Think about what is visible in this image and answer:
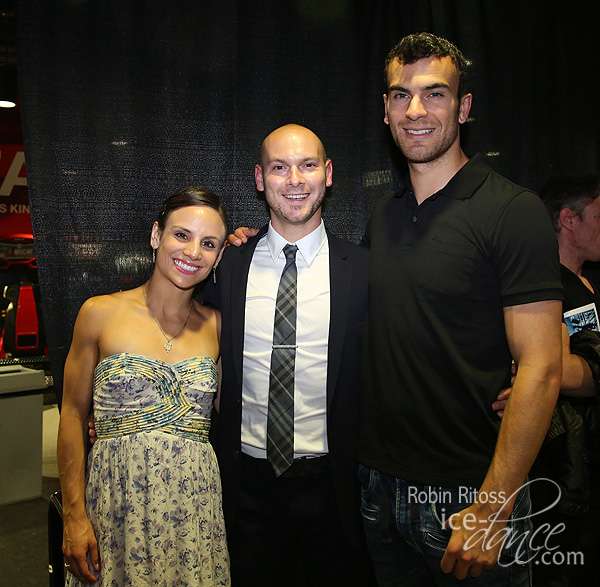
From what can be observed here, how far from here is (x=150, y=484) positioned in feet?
5.32

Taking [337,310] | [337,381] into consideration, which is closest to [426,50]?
[337,310]

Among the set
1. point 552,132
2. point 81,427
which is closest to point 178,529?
point 81,427

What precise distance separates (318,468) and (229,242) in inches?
33.9

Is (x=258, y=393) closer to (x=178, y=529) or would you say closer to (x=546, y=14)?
(x=178, y=529)

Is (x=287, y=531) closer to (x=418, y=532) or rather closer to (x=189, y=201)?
(x=418, y=532)

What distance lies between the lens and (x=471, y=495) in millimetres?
1565

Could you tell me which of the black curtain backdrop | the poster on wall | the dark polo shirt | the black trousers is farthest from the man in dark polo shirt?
the poster on wall

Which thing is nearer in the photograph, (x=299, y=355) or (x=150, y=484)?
(x=150, y=484)

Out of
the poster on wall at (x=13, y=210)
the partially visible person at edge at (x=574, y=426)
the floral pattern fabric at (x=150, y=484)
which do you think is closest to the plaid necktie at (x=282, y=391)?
the floral pattern fabric at (x=150, y=484)

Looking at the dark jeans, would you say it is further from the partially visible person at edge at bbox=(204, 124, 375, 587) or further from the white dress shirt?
the white dress shirt

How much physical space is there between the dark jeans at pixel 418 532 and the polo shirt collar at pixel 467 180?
2.88 ft

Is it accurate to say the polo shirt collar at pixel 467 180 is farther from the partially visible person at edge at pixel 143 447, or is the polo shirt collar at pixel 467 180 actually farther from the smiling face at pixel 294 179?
the partially visible person at edge at pixel 143 447

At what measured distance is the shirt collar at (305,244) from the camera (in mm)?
1879

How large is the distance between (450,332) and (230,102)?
141cm
